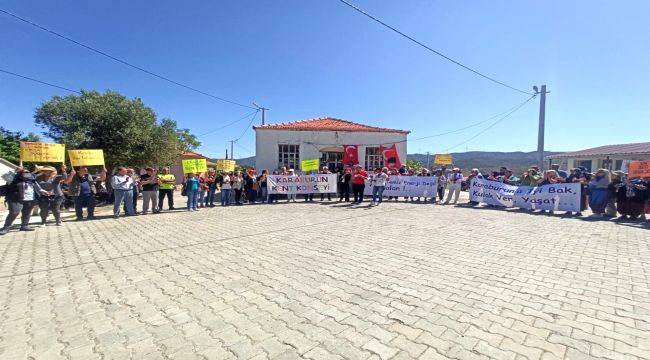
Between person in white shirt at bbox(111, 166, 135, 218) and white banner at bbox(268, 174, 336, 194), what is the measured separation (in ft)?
17.2

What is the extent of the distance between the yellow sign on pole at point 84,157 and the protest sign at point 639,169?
1840 cm

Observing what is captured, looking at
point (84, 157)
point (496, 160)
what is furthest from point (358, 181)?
point (496, 160)

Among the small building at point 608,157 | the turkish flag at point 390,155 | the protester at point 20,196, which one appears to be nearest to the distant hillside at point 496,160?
the small building at point 608,157

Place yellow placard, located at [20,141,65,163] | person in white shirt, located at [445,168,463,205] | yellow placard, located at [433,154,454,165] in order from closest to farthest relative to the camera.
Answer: yellow placard, located at [20,141,65,163], person in white shirt, located at [445,168,463,205], yellow placard, located at [433,154,454,165]

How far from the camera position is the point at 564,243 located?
238 inches

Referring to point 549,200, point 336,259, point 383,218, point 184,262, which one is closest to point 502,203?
point 549,200

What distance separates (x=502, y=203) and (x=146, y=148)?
790 inches

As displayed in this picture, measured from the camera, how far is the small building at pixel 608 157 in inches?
898

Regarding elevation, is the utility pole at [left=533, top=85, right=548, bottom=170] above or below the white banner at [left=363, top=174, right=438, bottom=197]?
above

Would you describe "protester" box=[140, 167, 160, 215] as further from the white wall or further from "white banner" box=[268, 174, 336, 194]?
the white wall

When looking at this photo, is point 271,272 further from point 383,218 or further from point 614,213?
point 614,213

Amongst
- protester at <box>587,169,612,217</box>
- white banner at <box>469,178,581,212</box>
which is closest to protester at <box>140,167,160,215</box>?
white banner at <box>469,178,581,212</box>

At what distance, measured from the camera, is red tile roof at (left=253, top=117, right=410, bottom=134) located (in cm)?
1848

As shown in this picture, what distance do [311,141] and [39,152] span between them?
12.8 m
